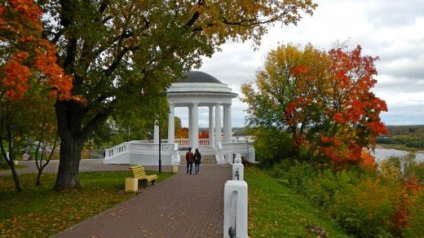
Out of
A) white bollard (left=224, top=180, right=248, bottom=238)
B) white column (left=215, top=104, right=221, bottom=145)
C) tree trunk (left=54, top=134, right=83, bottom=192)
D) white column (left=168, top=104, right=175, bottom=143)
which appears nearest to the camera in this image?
white bollard (left=224, top=180, right=248, bottom=238)

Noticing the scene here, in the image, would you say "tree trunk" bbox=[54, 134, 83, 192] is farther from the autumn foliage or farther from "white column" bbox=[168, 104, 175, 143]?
"white column" bbox=[168, 104, 175, 143]

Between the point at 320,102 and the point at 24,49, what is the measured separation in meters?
24.3

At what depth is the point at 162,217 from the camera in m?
11.7

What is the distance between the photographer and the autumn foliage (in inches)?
377

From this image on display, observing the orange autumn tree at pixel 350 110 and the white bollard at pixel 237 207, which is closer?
the white bollard at pixel 237 207

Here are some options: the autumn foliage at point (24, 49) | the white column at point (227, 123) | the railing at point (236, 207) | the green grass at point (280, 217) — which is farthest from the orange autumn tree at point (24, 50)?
the white column at point (227, 123)

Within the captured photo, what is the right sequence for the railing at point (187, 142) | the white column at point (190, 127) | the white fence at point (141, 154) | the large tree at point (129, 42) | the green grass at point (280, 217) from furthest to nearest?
the railing at point (187, 142) → the white column at point (190, 127) → the white fence at point (141, 154) → the large tree at point (129, 42) → the green grass at point (280, 217)

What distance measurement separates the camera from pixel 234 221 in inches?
215

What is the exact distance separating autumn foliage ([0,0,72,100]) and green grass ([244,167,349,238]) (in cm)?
576

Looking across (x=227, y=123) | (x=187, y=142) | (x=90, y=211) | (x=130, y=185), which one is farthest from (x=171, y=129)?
(x=90, y=211)

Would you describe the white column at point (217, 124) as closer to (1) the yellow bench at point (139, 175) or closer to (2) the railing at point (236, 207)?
(1) the yellow bench at point (139, 175)

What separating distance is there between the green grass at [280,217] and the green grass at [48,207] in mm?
4357

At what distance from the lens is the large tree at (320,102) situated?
30328mm

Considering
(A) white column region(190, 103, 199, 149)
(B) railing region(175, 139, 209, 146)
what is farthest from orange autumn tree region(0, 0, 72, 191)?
(B) railing region(175, 139, 209, 146)
